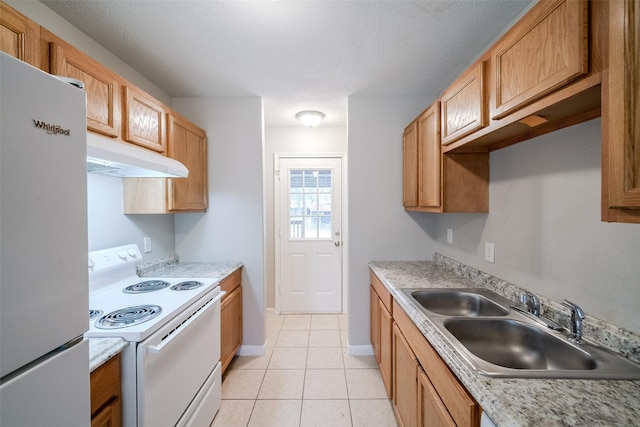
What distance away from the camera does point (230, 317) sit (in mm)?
2172

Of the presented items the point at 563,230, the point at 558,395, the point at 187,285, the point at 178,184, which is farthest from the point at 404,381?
the point at 178,184

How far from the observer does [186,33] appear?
159 centimetres

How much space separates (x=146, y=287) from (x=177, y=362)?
64 centimetres

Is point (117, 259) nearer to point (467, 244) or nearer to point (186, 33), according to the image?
point (186, 33)

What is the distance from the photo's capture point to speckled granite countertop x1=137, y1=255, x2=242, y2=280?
2.02m

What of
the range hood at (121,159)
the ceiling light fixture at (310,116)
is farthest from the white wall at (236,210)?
the range hood at (121,159)

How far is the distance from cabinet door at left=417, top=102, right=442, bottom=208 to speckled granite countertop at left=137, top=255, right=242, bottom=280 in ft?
5.56

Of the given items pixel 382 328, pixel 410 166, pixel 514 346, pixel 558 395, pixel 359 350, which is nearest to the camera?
pixel 558 395

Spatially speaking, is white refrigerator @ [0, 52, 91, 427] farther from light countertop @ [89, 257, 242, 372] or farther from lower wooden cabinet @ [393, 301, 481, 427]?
light countertop @ [89, 257, 242, 372]

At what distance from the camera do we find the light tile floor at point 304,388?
1.71 metres

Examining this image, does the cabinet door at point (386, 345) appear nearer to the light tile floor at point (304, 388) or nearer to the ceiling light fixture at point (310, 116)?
the light tile floor at point (304, 388)

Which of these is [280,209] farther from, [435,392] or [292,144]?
[435,392]

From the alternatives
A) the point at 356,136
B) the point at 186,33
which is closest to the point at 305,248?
the point at 356,136

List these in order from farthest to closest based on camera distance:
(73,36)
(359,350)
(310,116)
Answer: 1. (310,116)
2. (359,350)
3. (73,36)
